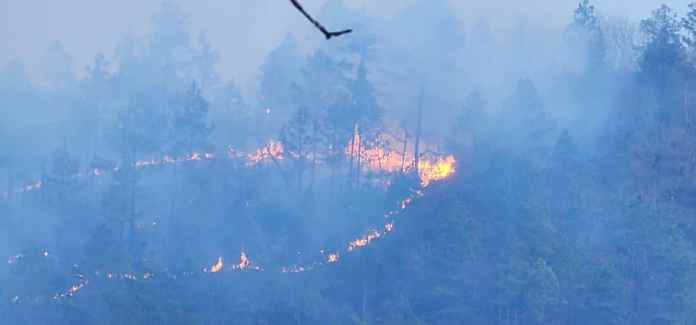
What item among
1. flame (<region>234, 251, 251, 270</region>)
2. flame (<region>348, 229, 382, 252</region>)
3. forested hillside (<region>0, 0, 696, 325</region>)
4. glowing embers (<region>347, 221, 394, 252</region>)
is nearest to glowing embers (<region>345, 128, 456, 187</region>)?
forested hillside (<region>0, 0, 696, 325</region>)

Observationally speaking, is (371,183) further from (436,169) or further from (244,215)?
(244,215)

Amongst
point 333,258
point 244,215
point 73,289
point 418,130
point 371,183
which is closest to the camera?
point 73,289

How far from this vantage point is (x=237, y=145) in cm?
6562

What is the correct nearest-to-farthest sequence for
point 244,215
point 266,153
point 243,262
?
point 243,262, point 244,215, point 266,153

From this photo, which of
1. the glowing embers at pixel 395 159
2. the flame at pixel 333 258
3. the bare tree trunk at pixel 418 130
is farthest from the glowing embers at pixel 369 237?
the bare tree trunk at pixel 418 130

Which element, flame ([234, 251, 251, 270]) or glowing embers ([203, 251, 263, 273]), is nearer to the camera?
glowing embers ([203, 251, 263, 273])

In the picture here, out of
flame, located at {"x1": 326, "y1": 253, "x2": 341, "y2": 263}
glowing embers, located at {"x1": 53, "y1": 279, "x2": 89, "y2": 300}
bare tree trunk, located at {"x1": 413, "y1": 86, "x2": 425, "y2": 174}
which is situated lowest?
glowing embers, located at {"x1": 53, "y1": 279, "x2": 89, "y2": 300}

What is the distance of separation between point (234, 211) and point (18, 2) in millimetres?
52497

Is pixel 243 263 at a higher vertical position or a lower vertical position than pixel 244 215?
lower

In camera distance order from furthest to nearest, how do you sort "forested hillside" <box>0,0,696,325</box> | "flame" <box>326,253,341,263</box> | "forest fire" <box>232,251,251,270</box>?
"flame" <box>326,253,341,263</box> → "forest fire" <box>232,251,251,270</box> → "forested hillside" <box>0,0,696,325</box>

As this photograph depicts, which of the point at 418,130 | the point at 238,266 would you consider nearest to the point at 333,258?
the point at 238,266

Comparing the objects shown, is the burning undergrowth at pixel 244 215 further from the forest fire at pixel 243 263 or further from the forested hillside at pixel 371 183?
the forested hillside at pixel 371 183

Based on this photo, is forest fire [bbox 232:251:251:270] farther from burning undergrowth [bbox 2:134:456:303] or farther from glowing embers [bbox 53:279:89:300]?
glowing embers [bbox 53:279:89:300]

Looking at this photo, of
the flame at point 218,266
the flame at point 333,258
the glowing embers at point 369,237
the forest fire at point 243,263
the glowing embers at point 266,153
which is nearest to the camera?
the flame at point 218,266
